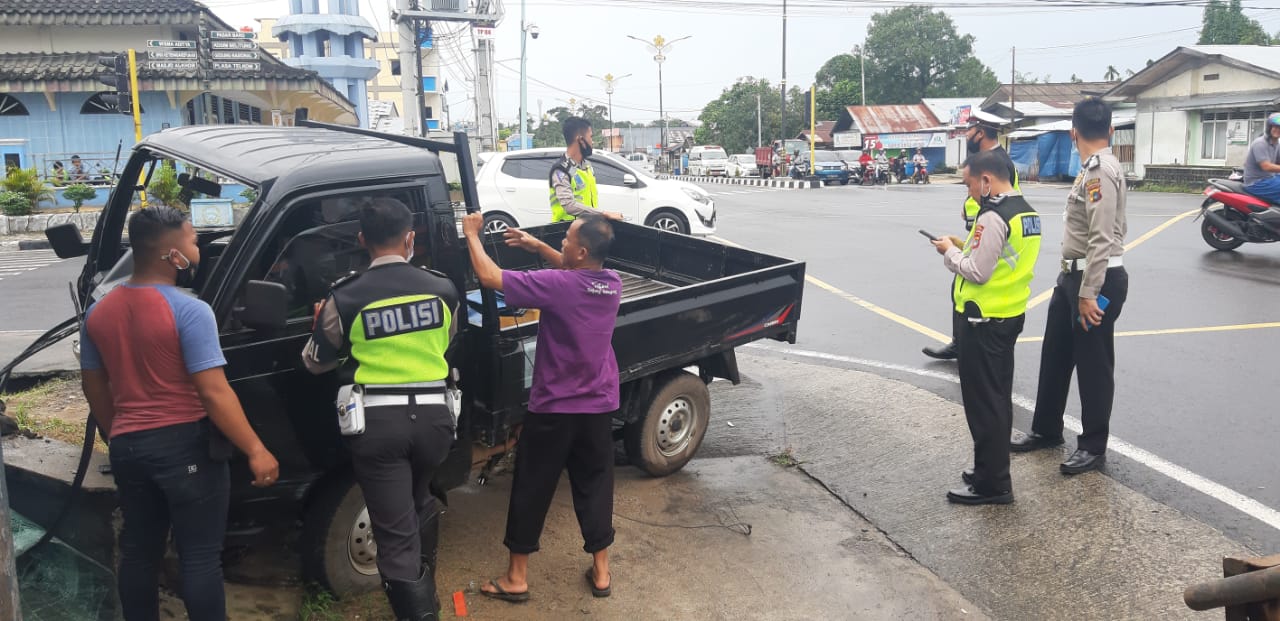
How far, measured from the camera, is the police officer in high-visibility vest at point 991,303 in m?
4.50

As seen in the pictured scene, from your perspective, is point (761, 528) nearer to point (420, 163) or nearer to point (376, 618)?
point (376, 618)

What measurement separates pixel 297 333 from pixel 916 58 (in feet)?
255

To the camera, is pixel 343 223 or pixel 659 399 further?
pixel 659 399

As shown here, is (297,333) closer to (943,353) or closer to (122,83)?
(943,353)

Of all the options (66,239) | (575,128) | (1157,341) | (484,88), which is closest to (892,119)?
(484,88)

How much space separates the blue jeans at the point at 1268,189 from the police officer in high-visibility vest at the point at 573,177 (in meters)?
9.23

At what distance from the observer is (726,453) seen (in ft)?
18.1

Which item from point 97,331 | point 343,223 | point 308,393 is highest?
point 343,223

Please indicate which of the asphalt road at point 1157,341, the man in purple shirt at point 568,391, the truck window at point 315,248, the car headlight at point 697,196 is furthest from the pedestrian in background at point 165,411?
the car headlight at point 697,196

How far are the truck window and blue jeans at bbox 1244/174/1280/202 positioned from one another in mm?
11851

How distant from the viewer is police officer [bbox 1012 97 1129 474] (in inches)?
188

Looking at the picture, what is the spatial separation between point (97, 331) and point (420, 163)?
133 centimetres

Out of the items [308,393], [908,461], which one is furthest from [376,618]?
[908,461]

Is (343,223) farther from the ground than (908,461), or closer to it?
farther from the ground
